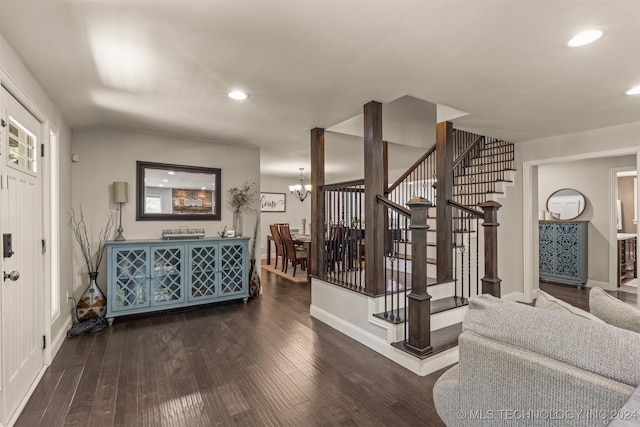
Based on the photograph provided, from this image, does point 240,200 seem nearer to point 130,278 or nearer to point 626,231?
point 130,278

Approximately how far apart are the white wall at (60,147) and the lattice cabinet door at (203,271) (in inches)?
48.7

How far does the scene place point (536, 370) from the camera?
1.03 meters

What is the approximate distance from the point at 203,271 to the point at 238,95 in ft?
7.78

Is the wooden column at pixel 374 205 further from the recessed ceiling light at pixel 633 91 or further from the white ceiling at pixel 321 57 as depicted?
the recessed ceiling light at pixel 633 91

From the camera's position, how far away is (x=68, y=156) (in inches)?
136

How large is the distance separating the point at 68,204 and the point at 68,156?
54 cm

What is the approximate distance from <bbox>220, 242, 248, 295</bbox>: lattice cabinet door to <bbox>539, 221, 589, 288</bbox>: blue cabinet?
540cm

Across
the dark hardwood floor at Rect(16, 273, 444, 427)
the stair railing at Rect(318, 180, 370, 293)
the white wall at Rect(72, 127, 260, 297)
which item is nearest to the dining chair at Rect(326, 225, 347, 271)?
the stair railing at Rect(318, 180, 370, 293)

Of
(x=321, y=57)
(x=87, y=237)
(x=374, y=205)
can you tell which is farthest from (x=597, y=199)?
(x=87, y=237)

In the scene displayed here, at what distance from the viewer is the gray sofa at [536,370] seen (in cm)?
91

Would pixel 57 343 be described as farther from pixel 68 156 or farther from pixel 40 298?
pixel 68 156

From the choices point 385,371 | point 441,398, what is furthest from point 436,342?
point 441,398

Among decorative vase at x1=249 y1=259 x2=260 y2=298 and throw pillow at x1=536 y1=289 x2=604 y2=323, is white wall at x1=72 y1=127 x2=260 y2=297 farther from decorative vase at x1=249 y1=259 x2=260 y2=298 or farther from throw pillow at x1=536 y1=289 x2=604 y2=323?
throw pillow at x1=536 y1=289 x2=604 y2=323

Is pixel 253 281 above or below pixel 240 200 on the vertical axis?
below
